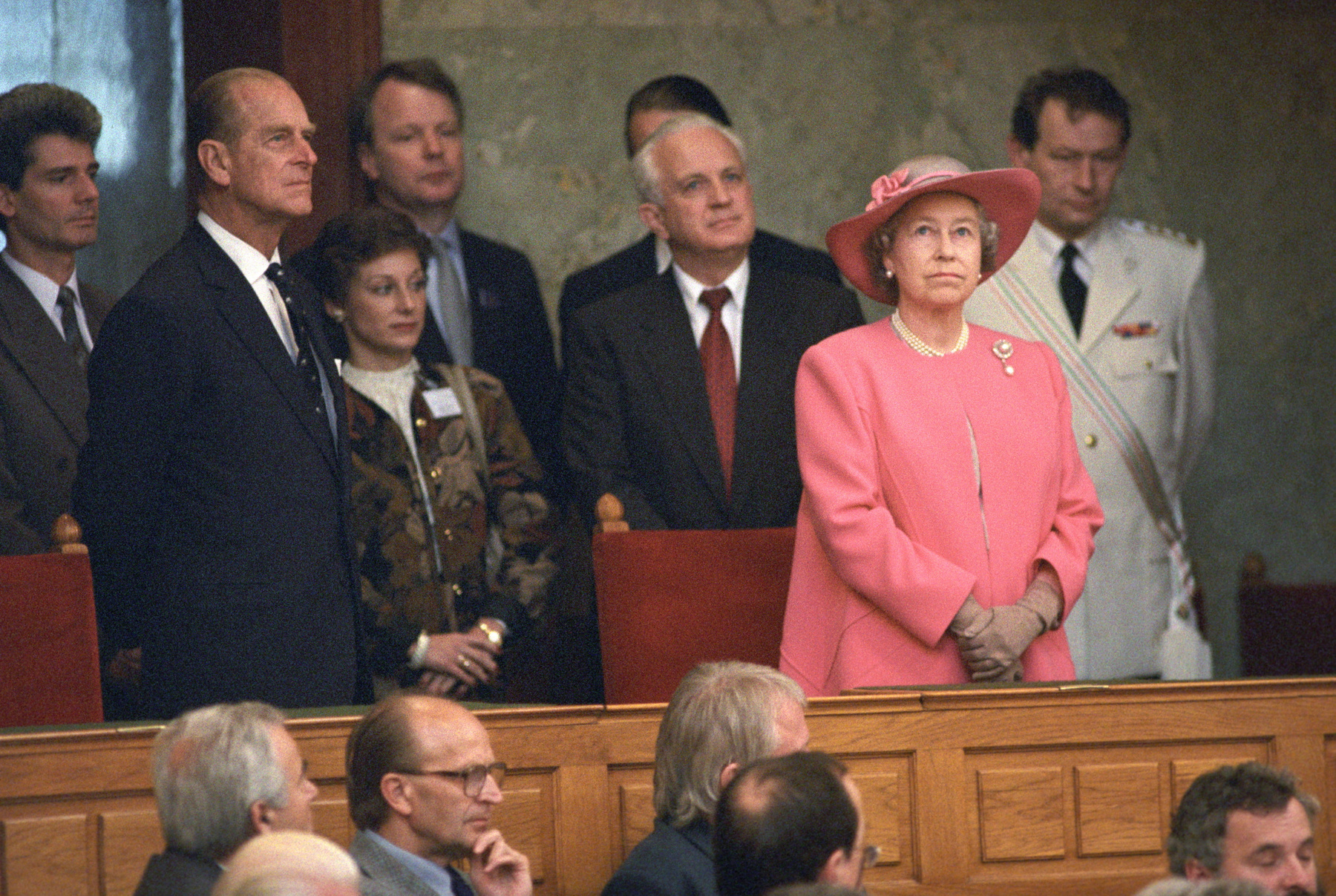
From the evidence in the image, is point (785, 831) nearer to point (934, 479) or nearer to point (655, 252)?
point (934, 479)

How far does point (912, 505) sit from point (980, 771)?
0.52 meters

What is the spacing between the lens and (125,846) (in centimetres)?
312

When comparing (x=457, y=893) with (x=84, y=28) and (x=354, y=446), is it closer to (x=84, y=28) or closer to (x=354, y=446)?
(x=354, y=446)

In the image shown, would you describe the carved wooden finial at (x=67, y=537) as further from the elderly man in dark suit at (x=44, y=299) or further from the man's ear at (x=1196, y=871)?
the man's ear at (x=1196, y=871)

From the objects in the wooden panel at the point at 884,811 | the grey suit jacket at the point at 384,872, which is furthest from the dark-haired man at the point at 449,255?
the grey suit jacket at the point at 384,872

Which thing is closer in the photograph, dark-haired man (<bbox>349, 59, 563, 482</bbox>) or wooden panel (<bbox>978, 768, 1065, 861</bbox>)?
wooden panel (<bbox>978, 768, 1065, 861</bbox>)

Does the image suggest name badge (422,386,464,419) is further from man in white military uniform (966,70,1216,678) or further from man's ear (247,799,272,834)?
man's ear (247,799,272,834)

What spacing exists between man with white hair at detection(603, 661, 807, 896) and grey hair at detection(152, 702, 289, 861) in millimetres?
580

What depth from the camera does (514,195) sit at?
19.1ft

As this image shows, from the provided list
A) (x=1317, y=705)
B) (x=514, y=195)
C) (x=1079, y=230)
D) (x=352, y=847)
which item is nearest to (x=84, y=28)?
(x=514, y=195)

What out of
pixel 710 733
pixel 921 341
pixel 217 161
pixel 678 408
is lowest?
pixel 710 733

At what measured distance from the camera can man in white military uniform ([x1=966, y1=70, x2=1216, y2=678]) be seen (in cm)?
491

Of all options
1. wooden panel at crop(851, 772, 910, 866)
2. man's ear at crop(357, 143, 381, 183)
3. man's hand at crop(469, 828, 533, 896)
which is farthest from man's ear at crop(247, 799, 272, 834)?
man's ear at crop(357, 143, 381, 183)

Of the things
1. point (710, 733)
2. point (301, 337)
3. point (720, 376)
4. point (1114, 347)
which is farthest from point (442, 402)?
point (1114, 347)
